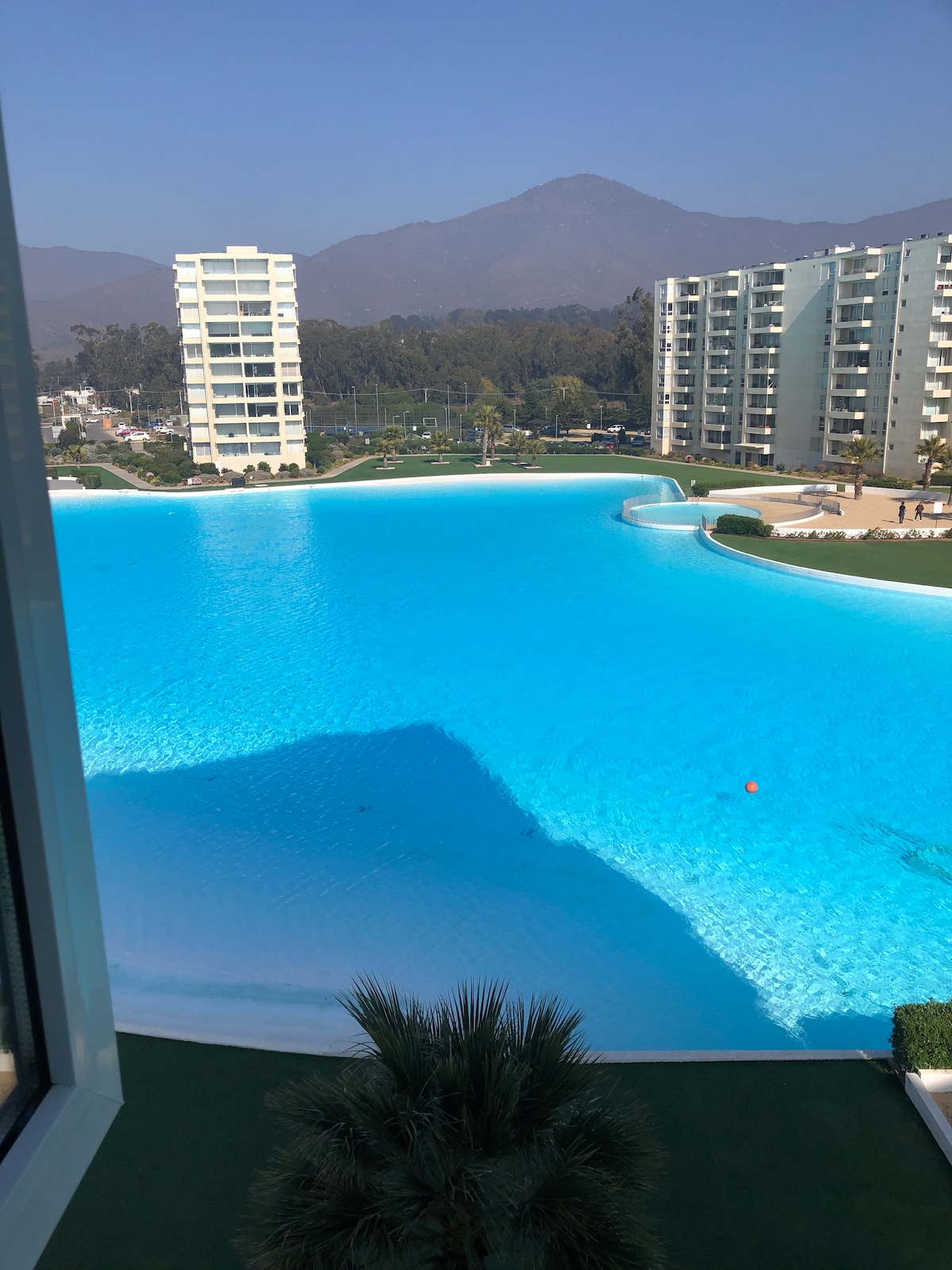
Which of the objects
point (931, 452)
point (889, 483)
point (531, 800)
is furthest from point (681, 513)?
point (531, 800)

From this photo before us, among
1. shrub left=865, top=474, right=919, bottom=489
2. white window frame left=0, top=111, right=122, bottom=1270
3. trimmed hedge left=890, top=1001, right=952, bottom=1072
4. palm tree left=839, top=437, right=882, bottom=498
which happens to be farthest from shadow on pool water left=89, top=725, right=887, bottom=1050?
Answer: shrub left=865, top=474, right=919, bottom=489

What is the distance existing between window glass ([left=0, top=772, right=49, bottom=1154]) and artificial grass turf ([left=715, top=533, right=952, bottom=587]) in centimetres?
2748

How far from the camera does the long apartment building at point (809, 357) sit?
152ft

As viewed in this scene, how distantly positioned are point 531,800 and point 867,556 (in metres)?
19.7

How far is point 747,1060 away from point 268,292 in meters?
58.7

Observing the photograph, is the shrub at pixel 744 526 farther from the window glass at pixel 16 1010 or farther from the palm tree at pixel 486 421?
the window glass at pixel 16 1010

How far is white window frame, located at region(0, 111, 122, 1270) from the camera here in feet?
6.23

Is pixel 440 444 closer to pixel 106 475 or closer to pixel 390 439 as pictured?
pixel 390 439

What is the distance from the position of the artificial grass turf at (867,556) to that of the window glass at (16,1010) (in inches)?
1082

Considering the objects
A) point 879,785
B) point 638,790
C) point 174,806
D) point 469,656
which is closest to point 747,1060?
point 638,790

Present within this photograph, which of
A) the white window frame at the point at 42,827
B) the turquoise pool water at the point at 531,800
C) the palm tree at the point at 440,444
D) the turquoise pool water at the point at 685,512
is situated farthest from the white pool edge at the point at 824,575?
the palm tree at the point at 440,444

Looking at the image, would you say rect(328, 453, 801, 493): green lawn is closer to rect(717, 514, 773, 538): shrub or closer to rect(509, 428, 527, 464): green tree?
rect(509, 428, 527, 464): green tree

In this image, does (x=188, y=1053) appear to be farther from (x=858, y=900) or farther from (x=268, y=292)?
(x=268, y=292)

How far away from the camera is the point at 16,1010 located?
2104 mm
